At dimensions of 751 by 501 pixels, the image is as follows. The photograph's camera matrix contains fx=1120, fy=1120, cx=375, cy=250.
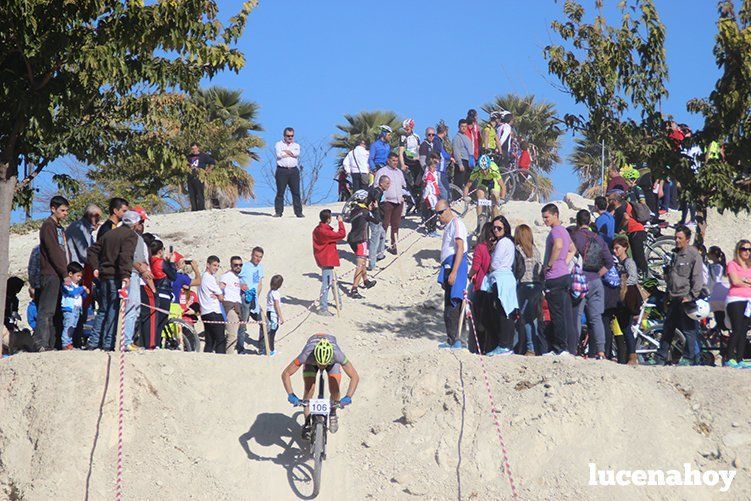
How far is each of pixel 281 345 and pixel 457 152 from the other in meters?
7.11

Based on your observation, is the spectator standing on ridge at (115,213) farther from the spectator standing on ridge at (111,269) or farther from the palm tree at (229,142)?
the palm tree at (229,142)

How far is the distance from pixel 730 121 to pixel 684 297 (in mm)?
2894

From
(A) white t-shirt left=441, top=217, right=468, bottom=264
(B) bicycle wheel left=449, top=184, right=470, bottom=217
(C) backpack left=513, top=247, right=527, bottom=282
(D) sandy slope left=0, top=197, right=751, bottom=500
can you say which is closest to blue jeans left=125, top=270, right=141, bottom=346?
(D) sandy slope left=0, top=197, right=751, bottom=500

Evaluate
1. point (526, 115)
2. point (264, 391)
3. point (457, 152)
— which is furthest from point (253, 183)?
point (264, 391)

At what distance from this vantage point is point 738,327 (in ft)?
45.2

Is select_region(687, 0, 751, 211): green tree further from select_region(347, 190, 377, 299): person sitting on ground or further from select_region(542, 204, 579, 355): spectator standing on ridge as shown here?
select_region(347, 190, 377, 299): person sitting on ground

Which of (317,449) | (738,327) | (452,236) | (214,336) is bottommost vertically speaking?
(317,449)

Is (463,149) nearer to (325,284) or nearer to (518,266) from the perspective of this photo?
(325,284)

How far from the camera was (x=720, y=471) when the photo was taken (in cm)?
1147

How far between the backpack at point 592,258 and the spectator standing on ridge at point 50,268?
6.59 m

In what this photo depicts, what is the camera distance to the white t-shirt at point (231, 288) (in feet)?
53.9

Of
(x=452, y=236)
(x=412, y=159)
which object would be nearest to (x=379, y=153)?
(x=412, y=159)

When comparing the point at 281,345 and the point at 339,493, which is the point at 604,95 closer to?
the point at 281,345

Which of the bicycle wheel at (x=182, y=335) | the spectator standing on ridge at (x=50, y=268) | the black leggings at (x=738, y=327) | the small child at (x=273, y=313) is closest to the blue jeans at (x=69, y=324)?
the spectator standing on ridge at (x=50, y=268)
